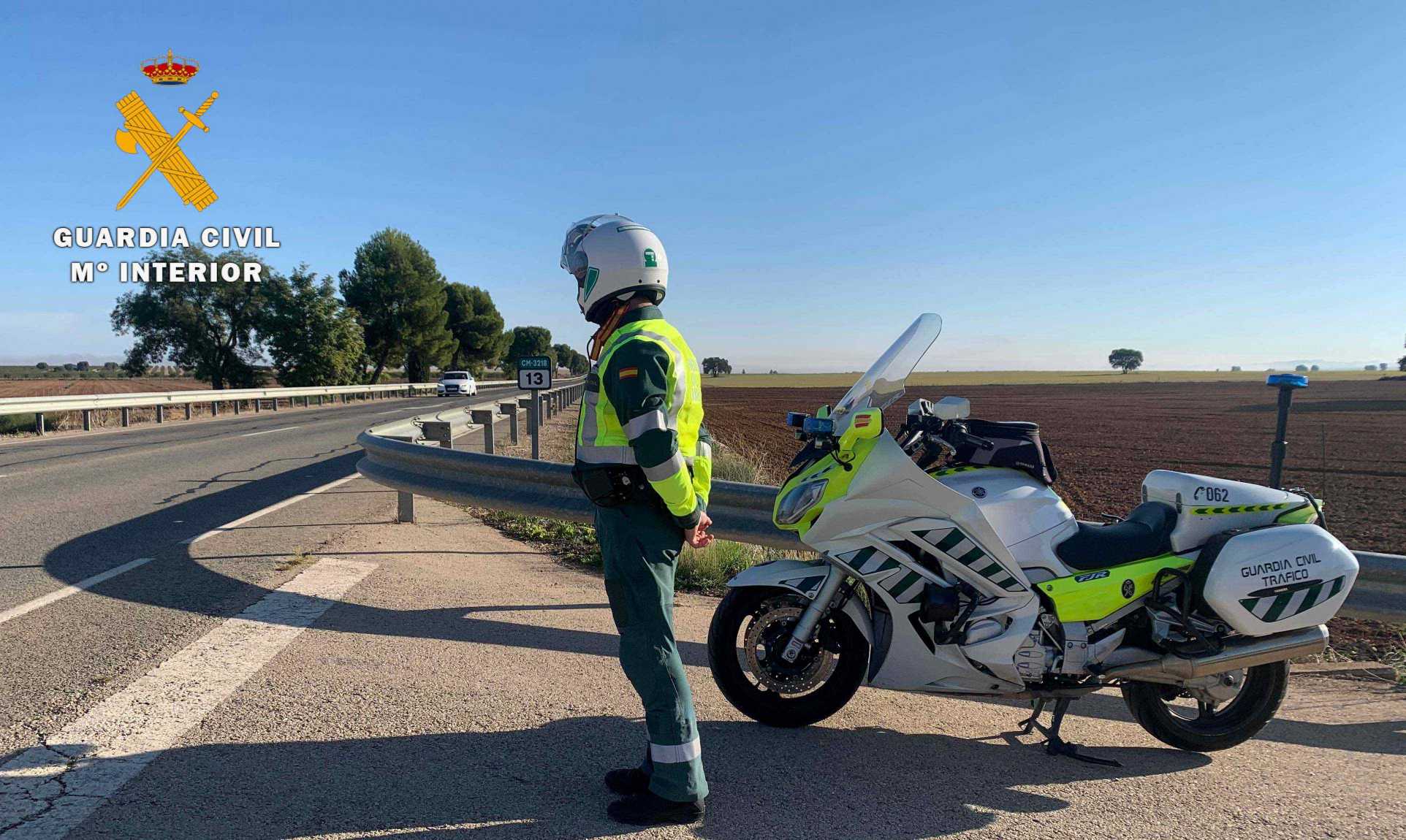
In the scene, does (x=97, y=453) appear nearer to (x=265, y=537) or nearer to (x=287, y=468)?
(x=287, y=468)

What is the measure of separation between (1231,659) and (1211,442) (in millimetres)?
24042

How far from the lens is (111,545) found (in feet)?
20.7

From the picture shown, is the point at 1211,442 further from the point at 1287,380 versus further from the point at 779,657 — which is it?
the point at 779,657

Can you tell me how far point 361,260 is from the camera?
70.1 metres

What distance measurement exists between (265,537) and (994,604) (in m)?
5.77

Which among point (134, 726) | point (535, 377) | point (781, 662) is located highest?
point (535, 377)

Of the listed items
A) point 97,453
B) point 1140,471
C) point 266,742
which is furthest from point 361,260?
point 266,742

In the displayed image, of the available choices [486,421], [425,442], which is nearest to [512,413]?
[486,421]

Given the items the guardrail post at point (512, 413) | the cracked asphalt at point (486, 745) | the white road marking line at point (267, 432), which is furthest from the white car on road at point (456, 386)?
the cracked asphalt at point (486, 745)

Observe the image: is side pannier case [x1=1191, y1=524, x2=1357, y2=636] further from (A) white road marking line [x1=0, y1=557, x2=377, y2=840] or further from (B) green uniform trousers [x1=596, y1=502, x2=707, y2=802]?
(A) white road marking line [x1=0, y1=557, x2=377, y2=840]

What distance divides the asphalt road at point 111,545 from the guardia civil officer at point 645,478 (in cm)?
232

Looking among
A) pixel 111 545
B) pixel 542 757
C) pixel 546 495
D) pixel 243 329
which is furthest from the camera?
pixel 243 329

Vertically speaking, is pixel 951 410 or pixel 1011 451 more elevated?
pixel 951 410

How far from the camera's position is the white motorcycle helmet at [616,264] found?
3.00 m
